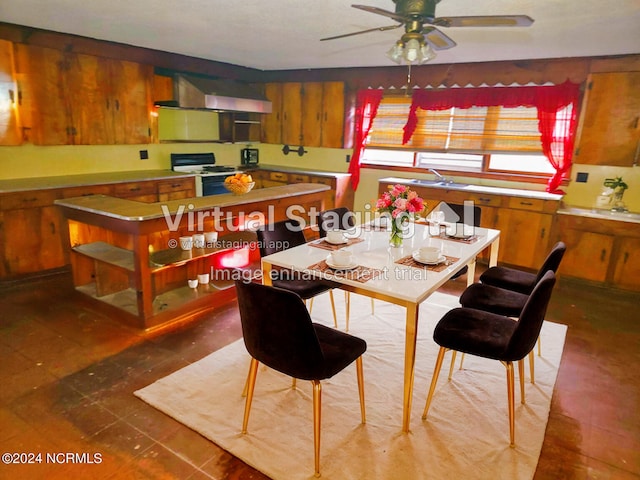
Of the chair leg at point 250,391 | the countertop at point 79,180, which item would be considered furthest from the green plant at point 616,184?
the countertop at point 79,180

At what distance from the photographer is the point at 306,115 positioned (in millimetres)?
6082

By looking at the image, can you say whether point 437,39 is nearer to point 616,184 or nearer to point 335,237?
point 335,237

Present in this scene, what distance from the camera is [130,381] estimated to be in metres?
2.49

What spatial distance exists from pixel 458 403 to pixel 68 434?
6.62 ft

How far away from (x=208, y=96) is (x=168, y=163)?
1157 millimetres

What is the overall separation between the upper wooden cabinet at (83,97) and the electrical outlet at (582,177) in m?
4.89

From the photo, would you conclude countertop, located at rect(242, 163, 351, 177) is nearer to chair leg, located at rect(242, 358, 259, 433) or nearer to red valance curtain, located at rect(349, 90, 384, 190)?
red valance curtain, located at rect(349, 90, 384, 190)

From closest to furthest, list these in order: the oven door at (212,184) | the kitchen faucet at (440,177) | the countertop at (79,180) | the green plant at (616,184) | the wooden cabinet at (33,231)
A: 1. the wooden cabinet at (33,231)
2. the countertop at (79,180)
3. the green plant at (616,184)
4. the kitchen faucet at (440,177)
5. the oven door at (212,184)

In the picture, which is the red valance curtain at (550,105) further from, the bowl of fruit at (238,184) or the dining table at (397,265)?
the bowl of fruit at (238,184)

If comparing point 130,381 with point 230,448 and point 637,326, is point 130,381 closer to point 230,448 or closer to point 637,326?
point 230,448

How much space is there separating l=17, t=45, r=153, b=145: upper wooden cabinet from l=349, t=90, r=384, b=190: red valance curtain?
8.68ft

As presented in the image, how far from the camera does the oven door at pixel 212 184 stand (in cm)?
540

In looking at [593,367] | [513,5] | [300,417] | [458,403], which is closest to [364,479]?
[300,417]

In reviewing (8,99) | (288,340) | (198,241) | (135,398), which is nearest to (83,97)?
(8,99)
